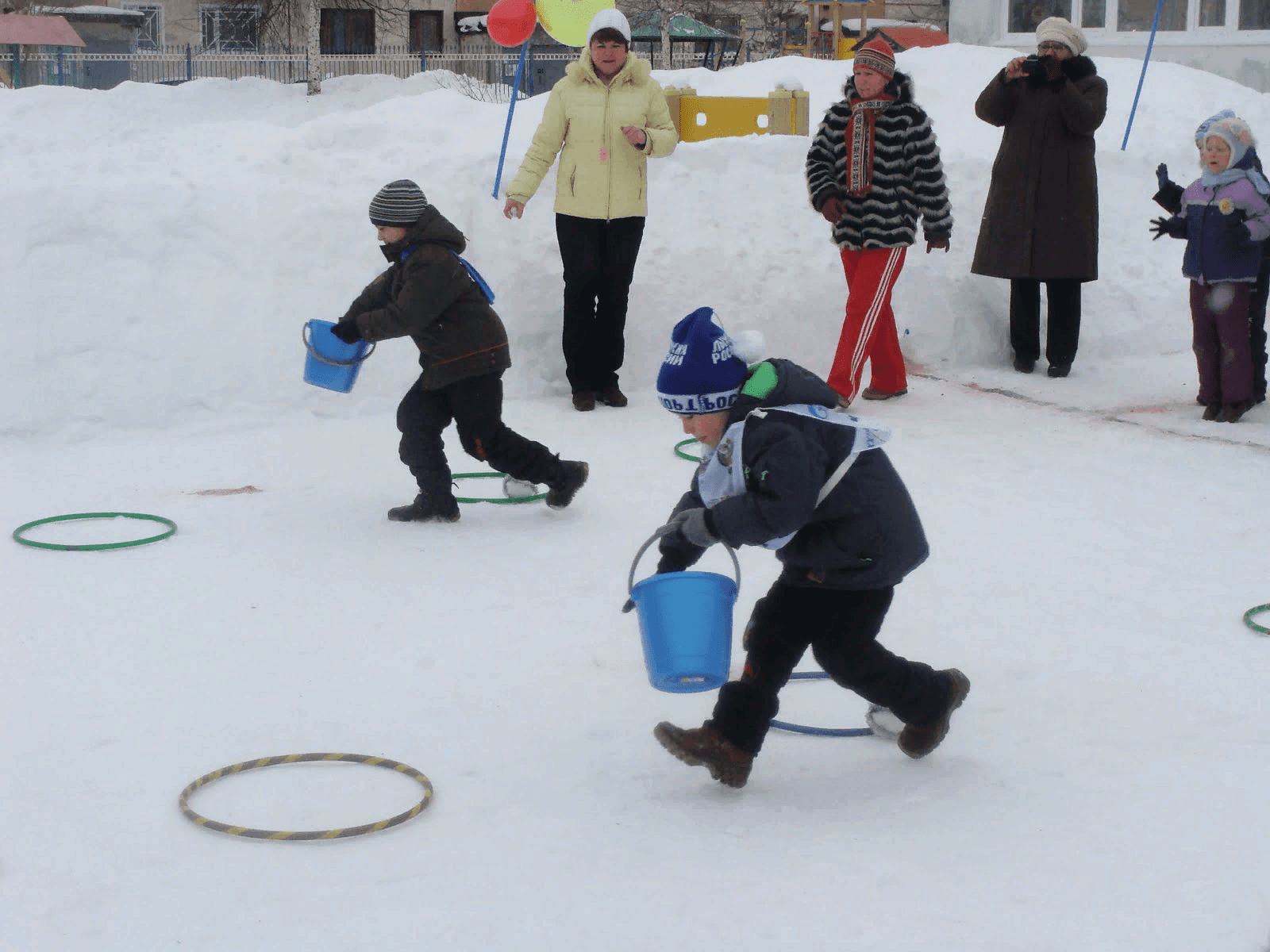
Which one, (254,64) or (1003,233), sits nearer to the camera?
(1003,233)

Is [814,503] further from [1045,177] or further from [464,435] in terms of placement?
[1045,177]

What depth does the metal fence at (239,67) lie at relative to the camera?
29.8 meters

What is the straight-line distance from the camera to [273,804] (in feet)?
11.3

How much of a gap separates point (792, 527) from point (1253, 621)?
221cm

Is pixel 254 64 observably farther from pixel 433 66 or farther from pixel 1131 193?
pixel 1131 193

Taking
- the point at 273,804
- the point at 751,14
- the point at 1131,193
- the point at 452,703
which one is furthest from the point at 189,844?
the point at 751,14

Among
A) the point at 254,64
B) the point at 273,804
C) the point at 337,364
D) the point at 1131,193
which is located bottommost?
the point at 273,804

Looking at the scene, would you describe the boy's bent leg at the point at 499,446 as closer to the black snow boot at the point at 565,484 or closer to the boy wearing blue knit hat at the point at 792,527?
the black snow boot at the point at 565,484

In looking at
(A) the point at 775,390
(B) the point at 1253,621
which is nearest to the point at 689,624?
(A) the point at 775,390

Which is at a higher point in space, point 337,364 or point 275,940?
point 337,364

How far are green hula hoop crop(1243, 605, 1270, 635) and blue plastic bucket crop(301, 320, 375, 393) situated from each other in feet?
11.4

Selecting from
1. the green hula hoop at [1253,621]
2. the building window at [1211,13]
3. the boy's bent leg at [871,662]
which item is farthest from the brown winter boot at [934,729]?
the building window at [1211,13]

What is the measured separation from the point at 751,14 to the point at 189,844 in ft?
124

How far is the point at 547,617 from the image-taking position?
482cm
